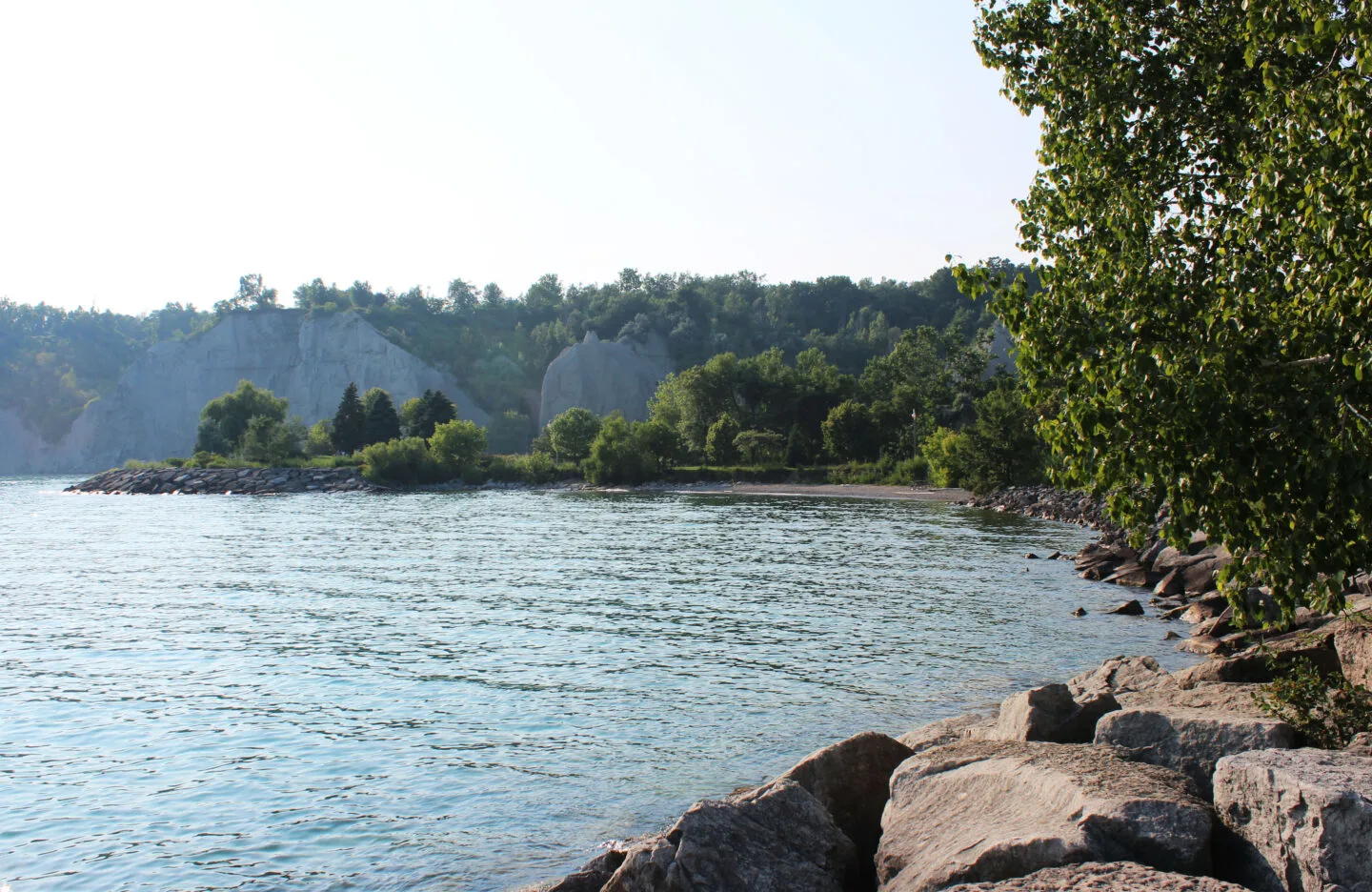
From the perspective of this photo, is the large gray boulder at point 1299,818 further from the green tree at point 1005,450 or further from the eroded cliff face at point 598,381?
the eroded cliff face at point 598,381

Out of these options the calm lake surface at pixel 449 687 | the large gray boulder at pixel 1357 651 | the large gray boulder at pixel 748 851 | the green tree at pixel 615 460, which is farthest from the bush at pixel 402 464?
the large gray boulder at pixel 748 851

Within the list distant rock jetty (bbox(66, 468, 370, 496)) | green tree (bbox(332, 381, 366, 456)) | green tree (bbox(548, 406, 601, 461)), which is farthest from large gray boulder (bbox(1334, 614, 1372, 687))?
green tree (bbox(332, 381, 366, 456))

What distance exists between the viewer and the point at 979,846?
7.36 metres

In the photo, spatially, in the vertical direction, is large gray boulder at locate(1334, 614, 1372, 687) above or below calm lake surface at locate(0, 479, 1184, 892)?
above

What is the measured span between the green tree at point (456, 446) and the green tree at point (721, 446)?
2830cm

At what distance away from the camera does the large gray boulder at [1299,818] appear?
616 cm

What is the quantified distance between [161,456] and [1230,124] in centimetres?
17731

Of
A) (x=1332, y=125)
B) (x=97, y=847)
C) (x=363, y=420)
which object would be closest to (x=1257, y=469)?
(x=1332, y=125)

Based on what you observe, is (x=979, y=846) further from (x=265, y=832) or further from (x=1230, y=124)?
(x=1230, y=124)

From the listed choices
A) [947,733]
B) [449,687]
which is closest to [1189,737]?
[947,733]

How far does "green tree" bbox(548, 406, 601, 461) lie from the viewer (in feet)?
401

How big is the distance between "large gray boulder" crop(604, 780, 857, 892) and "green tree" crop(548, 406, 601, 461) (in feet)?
372

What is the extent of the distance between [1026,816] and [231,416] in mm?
145700

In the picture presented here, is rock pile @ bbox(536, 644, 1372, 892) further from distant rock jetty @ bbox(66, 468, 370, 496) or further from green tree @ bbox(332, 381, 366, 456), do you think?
green tree @ bbox(332, 381, 366, 456)
